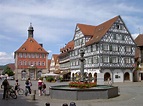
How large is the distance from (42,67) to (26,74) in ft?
18.3

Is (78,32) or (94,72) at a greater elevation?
(78,32)

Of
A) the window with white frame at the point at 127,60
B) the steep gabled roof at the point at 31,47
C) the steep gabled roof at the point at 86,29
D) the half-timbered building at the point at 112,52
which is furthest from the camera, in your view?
the steep gabled roof at the point at 31,47

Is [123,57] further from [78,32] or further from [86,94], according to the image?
[86,94]

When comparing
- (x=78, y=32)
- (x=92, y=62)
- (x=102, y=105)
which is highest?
(x=78, y=32)

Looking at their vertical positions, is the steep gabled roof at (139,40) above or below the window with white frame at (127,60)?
above

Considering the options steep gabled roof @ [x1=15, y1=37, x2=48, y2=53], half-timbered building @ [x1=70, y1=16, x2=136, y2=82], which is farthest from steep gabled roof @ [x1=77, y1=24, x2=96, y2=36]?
steep gabled roof @ [x1=15, y1=37, x2=48, y2=53]

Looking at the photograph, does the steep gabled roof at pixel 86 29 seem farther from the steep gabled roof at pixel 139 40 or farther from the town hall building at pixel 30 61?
the town hall building at pixel 30 61

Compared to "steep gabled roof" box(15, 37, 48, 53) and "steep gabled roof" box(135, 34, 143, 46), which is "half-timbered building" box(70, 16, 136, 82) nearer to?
"steep gabled roof" box(135, 34, 143, 46)

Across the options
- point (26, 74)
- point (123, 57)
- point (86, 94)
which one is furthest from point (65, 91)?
point (26, 74)

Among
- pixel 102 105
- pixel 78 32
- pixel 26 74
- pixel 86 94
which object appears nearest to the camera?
pixel 102 105

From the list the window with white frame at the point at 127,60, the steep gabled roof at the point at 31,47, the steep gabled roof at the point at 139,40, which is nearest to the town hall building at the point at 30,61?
the steep gabled roof at the point at 31,47

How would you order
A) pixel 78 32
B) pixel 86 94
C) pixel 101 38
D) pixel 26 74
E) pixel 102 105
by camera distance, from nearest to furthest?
1. pixel 102 105
2. pixel 86 94
3. pixel 101 38
4. pixel 78 32
5. pixel 26 74

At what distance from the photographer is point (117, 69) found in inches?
1928

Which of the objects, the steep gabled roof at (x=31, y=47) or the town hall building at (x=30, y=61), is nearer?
the town hall building at (x=30, y=61)
